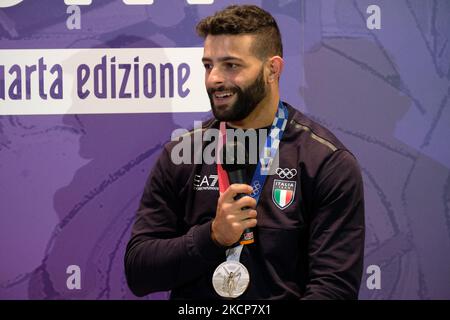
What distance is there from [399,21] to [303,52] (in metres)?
0.49

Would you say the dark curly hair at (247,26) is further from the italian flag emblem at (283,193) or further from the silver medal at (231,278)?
the silver medal at (231,278)

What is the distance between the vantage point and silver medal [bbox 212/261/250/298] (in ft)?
6.55

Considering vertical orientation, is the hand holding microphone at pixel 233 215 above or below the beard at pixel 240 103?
below

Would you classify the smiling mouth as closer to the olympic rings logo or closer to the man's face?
the man's face

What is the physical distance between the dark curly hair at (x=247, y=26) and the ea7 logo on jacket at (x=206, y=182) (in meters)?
0.48

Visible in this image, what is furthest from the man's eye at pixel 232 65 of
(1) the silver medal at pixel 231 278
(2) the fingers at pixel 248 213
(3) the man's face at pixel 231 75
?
(1) the silver medal at pixel 231 278

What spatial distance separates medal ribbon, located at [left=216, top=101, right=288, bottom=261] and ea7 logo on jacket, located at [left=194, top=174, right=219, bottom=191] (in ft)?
0.17

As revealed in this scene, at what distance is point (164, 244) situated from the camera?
6.56 ft

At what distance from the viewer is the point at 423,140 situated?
2879mm

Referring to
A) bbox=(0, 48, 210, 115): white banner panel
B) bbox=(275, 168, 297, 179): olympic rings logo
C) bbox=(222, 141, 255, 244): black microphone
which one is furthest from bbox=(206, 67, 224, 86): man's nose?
bbox=(0, 48, 210, 115): white banner panel

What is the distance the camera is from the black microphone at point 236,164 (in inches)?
77.0

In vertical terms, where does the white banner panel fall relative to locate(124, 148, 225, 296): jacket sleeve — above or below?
above

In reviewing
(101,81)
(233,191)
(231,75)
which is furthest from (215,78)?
(101,81)
